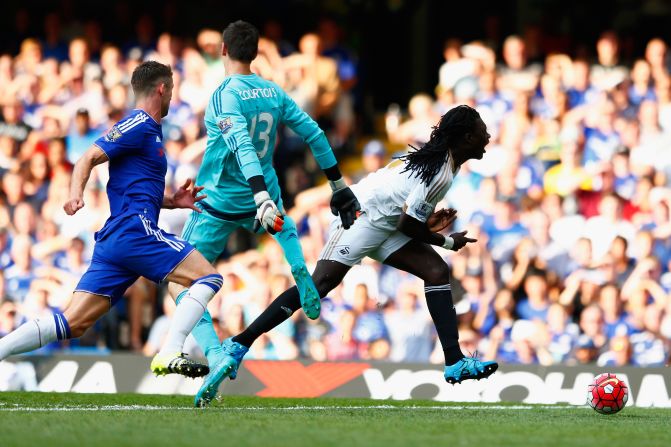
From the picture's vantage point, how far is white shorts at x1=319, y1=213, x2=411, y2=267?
344 inches

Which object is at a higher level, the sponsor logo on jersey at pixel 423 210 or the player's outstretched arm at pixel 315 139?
the player's outstretched arm at pixel 315 139

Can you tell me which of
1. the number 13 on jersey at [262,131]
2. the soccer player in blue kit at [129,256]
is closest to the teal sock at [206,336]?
the soccer player in blue kit at [129,256]

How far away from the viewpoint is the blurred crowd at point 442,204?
42.5ft

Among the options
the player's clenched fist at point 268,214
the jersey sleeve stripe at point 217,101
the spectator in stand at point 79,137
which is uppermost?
the spectator in stand at point 79,137

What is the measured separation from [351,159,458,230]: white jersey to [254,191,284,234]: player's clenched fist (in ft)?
3.48

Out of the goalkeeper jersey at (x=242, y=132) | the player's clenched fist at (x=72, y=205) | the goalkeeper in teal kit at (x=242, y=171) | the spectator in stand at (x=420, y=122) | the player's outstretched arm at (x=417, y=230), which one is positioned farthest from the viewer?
the spectator in stand at (x=420, y=122)

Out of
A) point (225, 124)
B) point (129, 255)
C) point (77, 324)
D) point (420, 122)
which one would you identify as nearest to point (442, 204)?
point (420, 122)

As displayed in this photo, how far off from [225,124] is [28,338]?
1.91 m

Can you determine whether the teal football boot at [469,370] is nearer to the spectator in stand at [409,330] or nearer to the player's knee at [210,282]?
the player's knee at [210,282]

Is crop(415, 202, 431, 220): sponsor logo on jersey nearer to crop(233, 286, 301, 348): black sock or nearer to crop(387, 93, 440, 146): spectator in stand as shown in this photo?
crop(233, 286, 301, 348): black sock

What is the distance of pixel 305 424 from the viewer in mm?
7102

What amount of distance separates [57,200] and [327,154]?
23.5 feet

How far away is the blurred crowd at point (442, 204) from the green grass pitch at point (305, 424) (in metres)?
3.70

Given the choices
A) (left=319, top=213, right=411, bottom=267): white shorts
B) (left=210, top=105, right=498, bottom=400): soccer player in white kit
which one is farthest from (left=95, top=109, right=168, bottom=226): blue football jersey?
(left=319, top=213, right=411, bottom=267): white shorts
